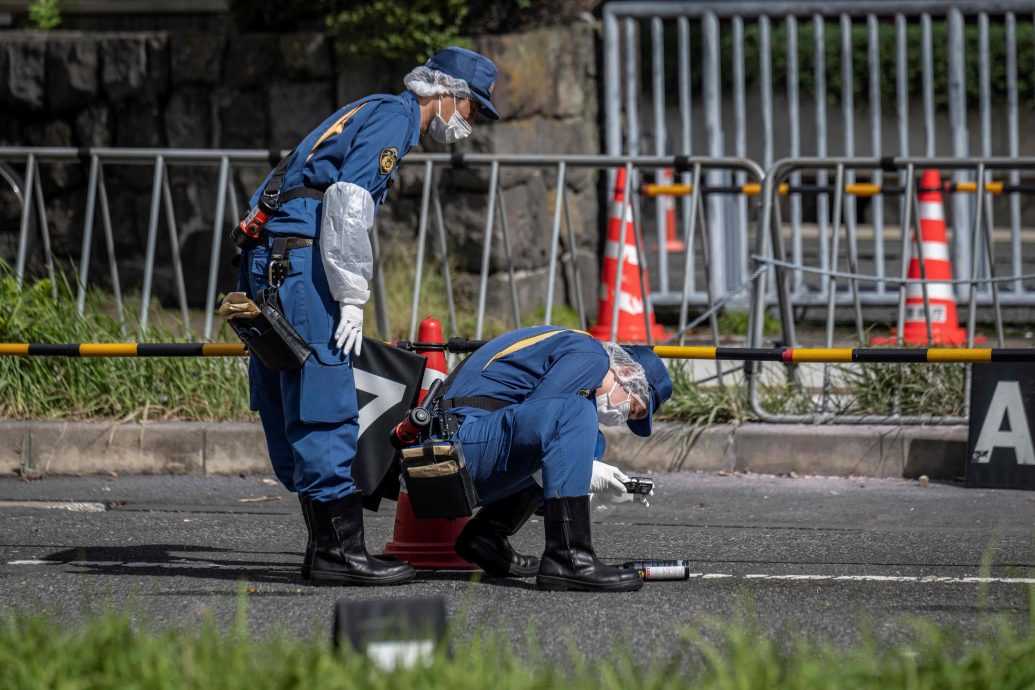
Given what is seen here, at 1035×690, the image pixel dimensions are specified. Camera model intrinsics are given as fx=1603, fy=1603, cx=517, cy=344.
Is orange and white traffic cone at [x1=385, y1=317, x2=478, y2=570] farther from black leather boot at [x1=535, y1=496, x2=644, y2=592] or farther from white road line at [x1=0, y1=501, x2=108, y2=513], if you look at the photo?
white road line at [x1=0, y1=501, x2=108, y2=513]

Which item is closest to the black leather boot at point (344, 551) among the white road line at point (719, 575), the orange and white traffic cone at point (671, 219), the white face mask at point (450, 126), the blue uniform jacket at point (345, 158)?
the white road line at point (719, 575)

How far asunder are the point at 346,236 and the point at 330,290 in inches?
8.0

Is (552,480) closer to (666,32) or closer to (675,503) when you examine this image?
(675,503)

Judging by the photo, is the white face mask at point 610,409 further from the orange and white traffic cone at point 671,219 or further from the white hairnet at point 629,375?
the orange and white traffic cone at point 671,219

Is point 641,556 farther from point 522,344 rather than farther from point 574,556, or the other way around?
point 522,344

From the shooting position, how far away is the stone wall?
967 centimetres

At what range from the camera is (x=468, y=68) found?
16.4 feet

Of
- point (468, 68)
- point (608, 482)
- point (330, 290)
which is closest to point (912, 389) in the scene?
point (608, 482)

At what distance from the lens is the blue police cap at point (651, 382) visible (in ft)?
16.6

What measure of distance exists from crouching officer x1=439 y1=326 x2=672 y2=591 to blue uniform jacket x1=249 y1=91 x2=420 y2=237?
67 centimetres

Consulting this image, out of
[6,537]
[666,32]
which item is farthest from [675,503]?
[666,32]

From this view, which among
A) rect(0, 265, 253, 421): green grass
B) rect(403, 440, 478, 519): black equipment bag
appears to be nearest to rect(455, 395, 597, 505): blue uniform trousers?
rect(403, 440, 478, 519): black equipment bag

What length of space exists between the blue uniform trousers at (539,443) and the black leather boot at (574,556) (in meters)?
0.04

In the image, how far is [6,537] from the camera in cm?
568
